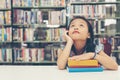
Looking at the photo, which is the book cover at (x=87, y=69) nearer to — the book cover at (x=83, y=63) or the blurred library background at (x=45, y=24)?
the book cover at (x=83, y=63)

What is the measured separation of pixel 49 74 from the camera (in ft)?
4.66

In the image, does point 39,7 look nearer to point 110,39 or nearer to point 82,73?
point 110,39

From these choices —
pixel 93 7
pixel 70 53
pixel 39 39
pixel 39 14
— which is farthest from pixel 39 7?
pixel 70 53

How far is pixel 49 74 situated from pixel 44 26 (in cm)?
235

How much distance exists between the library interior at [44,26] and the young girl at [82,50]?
2.09m

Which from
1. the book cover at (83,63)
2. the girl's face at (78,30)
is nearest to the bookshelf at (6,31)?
the girl's face at (78,30)

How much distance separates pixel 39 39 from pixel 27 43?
8.3 inches

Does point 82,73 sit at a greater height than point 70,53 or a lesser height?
lesser

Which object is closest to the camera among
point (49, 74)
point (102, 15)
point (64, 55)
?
point (49, 74)

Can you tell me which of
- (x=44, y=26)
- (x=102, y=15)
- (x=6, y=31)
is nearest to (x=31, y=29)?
(x=44, y=26)

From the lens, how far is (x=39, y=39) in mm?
3721

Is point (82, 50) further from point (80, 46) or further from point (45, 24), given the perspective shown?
point (45, 24)

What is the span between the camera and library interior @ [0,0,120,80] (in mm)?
3680

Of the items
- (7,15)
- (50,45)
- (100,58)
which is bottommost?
(50,45)
